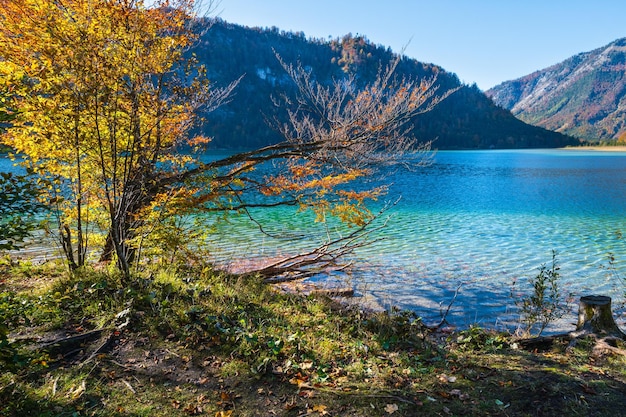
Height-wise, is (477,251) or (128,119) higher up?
(128,119)

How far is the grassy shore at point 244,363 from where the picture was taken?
360 cm

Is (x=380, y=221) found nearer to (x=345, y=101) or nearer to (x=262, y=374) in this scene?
(x=345, y=101)

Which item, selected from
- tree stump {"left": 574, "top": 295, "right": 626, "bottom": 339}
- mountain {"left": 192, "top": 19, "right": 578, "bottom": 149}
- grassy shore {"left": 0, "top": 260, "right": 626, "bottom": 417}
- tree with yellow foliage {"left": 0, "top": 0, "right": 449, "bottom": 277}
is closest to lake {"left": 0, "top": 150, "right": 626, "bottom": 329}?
tree with yellow foliage {"left": 0, "top": 0, "right": 449, "bottom": 277}

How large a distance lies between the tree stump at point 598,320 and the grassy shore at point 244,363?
0.41m

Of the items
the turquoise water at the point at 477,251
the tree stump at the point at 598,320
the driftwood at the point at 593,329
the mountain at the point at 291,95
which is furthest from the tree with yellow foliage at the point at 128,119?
the mountain at the point at 291,95

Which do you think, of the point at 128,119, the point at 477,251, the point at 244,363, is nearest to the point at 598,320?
the point at 244,363

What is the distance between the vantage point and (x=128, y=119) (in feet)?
21.2

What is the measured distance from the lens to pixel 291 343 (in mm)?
4926

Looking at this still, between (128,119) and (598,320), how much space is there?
7862 mm

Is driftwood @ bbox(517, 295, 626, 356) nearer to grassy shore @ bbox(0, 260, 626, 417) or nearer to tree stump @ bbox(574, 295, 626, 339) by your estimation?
tree stump @ bbox(574, 295, 626, 339)

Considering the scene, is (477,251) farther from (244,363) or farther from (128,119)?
(128,119)

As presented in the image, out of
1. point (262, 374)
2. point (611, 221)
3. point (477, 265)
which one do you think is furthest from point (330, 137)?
point (611, 221)

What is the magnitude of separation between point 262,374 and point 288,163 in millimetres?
6514

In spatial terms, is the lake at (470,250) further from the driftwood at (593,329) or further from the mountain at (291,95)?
the mountain at (291,95)
